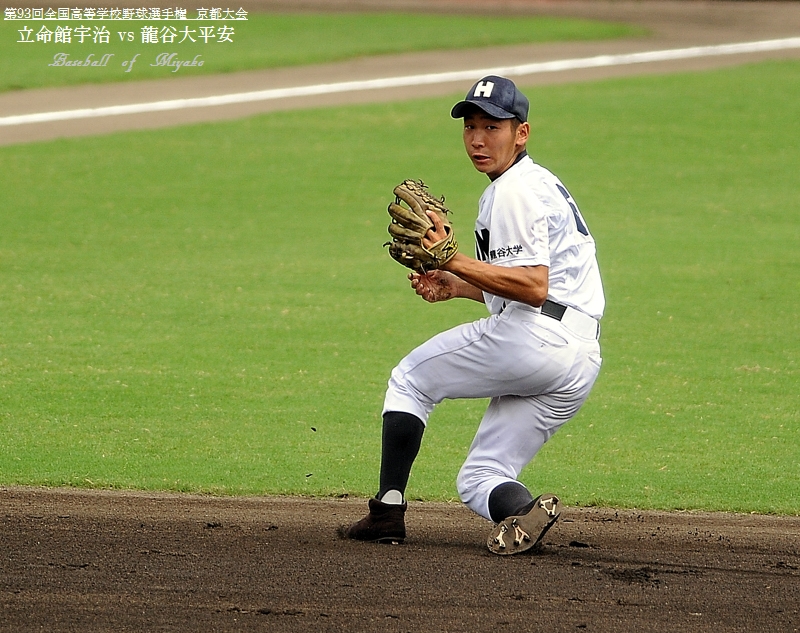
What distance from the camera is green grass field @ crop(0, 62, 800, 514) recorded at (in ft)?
20.7

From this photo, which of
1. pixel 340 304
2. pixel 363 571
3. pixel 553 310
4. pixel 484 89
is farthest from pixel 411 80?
pixel 363 571

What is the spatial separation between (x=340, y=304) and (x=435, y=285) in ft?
15.7

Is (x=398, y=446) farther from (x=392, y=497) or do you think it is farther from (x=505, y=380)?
(x=505, y=380)

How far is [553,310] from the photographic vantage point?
4609mm

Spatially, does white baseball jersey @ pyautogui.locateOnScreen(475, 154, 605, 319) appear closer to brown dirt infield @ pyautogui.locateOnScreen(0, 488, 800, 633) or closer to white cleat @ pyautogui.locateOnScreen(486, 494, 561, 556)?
white cleat @ pyautogui.locateOnScreen(486, 494, 561, 556)

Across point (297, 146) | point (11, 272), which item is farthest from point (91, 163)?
point (11, 272)

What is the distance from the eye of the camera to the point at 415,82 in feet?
67.5

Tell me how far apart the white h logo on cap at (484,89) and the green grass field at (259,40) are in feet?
53.4

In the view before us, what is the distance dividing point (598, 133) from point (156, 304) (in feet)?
30.1

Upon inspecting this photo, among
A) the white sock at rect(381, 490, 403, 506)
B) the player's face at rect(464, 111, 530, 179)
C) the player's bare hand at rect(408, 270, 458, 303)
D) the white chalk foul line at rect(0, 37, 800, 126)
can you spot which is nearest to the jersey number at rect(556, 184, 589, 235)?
the player's face at rect(464, 111, 530, 179)

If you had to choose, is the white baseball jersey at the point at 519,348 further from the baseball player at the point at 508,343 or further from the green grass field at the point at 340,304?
the green grass field at the point at 340,304

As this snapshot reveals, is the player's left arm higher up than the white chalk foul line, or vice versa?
the white chalk foul line

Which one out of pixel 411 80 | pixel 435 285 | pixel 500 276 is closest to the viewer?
pixel 500 276

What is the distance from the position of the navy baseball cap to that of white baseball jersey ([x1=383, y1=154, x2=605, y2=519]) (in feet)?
0.67
